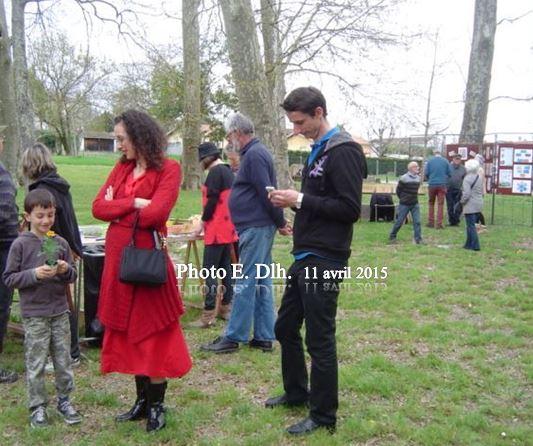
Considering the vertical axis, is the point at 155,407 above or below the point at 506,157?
below

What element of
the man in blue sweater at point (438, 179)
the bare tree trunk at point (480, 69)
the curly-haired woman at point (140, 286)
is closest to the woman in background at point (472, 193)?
the man in blue sweater at point (438, 179)

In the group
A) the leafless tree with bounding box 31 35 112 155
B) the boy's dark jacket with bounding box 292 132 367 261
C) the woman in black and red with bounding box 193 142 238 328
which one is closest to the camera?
the boy's dark jacket with bounding box 292 132 367 261

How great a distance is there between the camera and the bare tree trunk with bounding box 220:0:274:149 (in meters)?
10.2

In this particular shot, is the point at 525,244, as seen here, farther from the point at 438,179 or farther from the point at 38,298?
the point at 38,298

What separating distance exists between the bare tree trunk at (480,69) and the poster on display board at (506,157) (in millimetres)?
2721

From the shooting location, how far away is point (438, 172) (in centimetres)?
1409

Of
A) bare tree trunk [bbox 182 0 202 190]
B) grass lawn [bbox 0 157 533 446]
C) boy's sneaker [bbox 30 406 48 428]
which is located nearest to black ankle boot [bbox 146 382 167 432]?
grass lawn [bbox 0 157 533 446]

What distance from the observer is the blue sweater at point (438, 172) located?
14.1 meters

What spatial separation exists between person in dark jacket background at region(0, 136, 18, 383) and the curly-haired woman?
1.28 metres

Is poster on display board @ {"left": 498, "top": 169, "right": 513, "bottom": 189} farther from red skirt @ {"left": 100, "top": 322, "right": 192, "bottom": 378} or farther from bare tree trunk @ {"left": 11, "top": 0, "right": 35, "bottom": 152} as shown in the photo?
red skirt @ {"left": 100, "top": 322, "right": 192, "bottom": 378}

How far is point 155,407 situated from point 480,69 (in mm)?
18238

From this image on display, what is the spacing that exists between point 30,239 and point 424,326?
13.2ft

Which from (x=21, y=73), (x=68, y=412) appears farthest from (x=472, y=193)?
(x=21, y=73)

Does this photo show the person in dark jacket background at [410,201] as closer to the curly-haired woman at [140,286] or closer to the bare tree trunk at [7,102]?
the curly-haired woman at [140,286]
